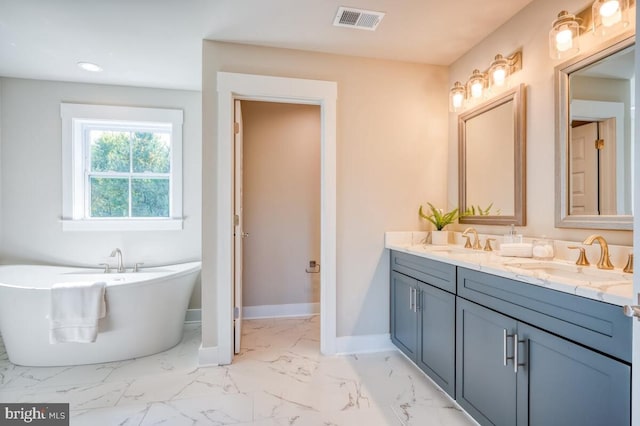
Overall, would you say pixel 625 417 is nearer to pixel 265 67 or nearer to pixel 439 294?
pixel 439 294

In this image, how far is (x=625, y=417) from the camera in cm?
97

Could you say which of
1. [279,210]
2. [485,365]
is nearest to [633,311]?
[485,365]

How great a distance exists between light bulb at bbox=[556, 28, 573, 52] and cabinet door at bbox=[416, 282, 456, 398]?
139 centimetres

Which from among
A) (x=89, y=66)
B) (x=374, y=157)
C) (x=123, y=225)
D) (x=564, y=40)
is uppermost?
(x=89, y=66)

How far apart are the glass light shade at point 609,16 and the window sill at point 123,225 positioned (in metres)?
3.32

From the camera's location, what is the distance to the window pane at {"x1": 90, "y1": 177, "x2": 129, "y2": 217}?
321 centimetres

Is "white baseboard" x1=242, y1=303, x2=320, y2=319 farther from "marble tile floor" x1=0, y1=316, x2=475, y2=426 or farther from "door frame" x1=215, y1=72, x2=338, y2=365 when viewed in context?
"door frame" x1=215, y1=72, x2=338, y2=365

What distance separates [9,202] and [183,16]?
242 centimetres

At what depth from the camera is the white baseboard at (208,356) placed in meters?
2.35

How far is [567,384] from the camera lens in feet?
3.83

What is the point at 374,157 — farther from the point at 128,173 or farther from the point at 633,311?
the point at 128,173

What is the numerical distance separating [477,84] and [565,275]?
150 cm

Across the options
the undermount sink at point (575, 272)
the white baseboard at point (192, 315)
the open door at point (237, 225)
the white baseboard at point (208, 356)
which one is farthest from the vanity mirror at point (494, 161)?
the white baseboard at point (192, 315)

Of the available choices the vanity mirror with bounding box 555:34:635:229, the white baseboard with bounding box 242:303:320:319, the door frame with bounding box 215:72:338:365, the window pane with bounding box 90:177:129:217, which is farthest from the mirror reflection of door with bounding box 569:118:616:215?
the window pane with bounding box 90:177:129:217
